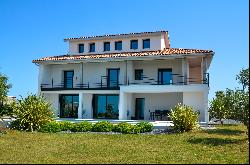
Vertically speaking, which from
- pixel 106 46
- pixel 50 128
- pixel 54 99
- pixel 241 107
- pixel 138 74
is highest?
pixel 106 46

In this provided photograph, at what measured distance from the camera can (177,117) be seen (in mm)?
20656

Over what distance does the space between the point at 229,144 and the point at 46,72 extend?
2325 cm

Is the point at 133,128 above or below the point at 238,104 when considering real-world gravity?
below

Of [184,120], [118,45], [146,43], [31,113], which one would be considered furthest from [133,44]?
[184,120]

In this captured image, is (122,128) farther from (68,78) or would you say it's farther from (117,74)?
(68,78)

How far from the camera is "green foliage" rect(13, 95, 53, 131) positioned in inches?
893

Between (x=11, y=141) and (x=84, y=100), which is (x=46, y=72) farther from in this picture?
(x=11, y=141)

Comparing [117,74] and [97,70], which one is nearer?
[117,74]

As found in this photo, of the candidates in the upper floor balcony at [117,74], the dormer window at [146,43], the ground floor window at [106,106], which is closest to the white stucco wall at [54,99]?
the upper floor balcony at [117,74]

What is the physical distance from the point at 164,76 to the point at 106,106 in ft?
20.4

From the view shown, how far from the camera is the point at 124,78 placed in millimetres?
32219

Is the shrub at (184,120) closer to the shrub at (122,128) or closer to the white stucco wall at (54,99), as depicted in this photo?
the shrub at (122,128)

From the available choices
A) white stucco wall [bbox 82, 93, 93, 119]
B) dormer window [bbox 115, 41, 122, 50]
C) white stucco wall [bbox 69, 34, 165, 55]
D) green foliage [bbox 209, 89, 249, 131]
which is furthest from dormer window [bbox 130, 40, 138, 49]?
green foliage [bbox 209, 89, 249, 131]

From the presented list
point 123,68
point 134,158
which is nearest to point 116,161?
point 134,158
